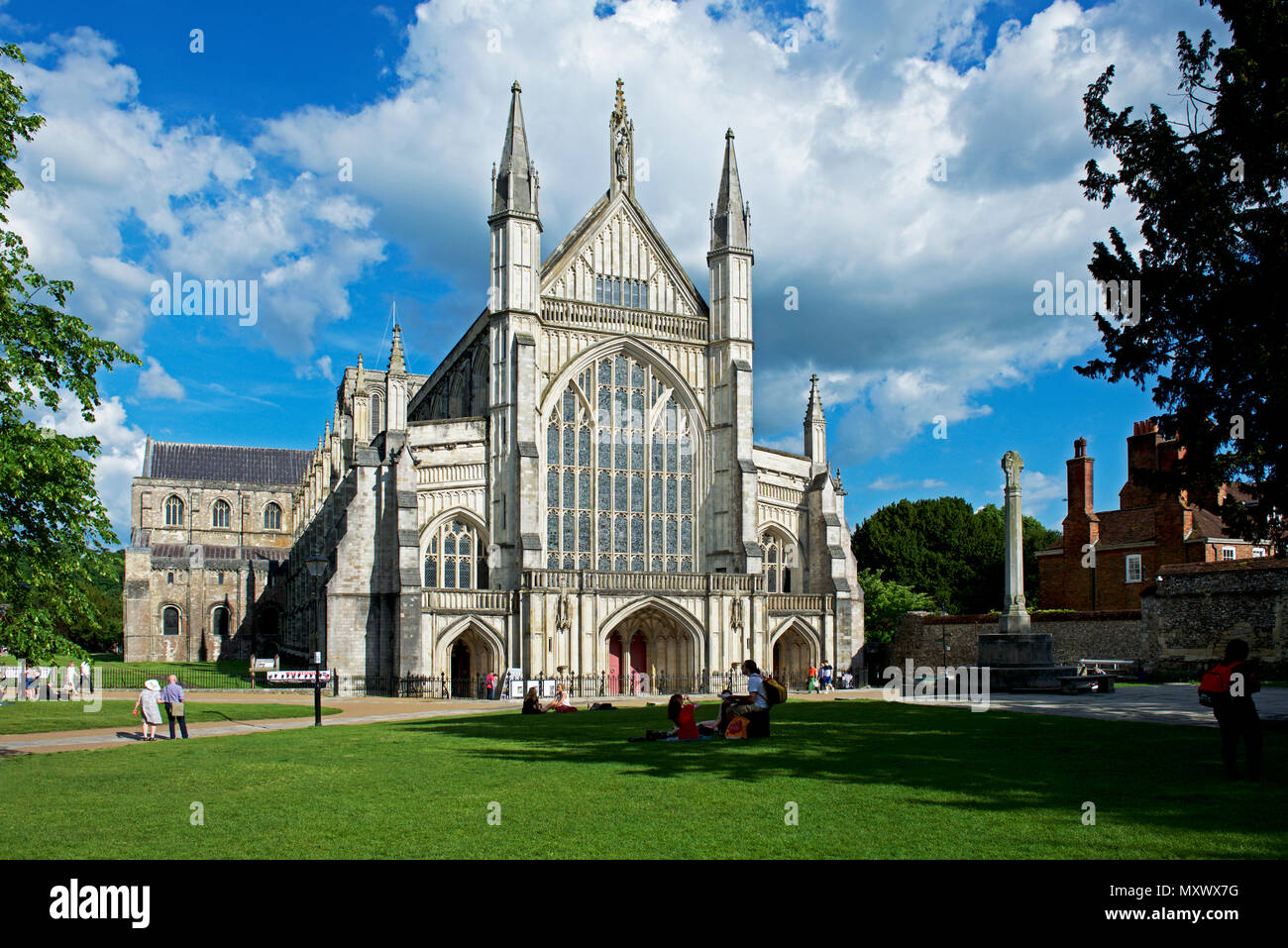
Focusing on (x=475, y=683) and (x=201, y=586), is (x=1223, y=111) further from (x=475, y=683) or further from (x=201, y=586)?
(x=201, y=586)

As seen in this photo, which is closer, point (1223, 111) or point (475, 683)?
point (1223, 111)

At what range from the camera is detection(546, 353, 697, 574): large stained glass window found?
42.9 meters

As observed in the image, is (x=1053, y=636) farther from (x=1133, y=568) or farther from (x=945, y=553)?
(x=945, y=553)

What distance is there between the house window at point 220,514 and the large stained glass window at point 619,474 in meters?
57.3

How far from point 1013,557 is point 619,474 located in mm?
18443

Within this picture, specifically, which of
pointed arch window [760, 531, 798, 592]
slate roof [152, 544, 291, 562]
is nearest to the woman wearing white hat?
pointed arch window [760, 531, 798, 592]

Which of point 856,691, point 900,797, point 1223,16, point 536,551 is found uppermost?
point 1223,16

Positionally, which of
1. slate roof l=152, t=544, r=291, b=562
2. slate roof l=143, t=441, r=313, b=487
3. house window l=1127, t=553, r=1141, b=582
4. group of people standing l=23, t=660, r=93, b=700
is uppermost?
slate roof l=143, t=441, r=313, b=487

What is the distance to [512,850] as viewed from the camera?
327 inches

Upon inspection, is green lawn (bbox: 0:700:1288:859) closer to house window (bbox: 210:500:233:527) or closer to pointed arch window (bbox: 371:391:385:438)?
pointed arch window (bbox: 371:391:385:438)

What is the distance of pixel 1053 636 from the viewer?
42.3m

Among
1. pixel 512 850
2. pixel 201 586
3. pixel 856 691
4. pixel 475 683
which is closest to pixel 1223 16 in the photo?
pixel 512 850

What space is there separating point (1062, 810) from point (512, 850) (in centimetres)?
507

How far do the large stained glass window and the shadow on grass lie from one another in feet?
69.7
